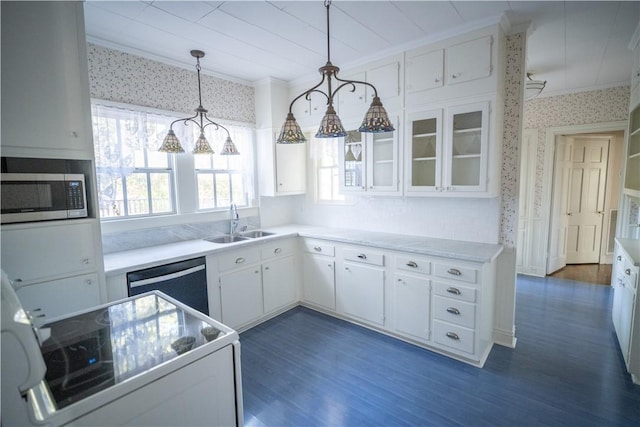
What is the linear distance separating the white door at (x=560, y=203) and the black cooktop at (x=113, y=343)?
529 centimetres

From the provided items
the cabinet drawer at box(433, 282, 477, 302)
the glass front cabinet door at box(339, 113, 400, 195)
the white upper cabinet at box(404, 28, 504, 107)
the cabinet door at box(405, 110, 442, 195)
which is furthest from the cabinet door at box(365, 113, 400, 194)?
the cabinet drawer at box(433, 282, 477, 302)

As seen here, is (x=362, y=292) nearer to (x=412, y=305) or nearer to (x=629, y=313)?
(x=412, y=305)

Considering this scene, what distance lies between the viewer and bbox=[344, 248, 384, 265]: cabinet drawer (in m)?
3.01

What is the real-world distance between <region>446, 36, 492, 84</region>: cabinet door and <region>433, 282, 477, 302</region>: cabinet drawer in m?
1.74

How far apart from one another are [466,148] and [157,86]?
9.72ft

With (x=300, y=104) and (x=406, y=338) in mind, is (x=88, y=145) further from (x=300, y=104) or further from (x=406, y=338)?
(x=406, y=338)

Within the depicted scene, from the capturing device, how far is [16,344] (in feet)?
2.65

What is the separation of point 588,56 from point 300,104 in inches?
122

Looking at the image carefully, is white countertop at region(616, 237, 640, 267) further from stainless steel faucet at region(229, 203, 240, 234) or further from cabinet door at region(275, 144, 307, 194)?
stainless steel faucet at region(229, 203, 240, 234)

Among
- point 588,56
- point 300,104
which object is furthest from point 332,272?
point 588,56

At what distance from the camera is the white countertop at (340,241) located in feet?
8.06

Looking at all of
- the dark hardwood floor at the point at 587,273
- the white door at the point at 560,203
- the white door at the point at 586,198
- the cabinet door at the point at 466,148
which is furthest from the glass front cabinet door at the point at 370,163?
the white door at the point at 586,198

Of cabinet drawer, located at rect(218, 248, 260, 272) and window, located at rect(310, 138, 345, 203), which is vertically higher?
window, located at rect(310, 138, 345, 203)

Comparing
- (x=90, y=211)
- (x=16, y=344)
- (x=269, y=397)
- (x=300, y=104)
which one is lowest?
(x=269, y=397)
